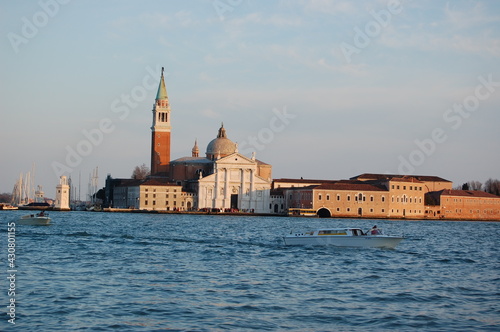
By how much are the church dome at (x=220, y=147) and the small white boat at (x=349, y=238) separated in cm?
6260

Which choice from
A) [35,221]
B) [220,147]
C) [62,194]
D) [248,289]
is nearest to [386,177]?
[220,147]

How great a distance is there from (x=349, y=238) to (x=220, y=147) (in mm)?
64198

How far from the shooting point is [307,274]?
780 inches

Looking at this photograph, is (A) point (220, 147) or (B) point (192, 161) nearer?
(B) point (192, 161)

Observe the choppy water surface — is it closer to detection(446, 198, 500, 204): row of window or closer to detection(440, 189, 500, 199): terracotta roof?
detection(446, 198, 500, 204): row of window

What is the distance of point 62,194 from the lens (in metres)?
87.5

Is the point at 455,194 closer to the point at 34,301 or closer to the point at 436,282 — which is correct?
the point at 436,282

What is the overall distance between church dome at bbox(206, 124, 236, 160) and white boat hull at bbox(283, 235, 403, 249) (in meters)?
62.6

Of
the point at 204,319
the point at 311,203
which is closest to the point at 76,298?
the point at 204,319

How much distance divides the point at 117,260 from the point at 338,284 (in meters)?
7.19

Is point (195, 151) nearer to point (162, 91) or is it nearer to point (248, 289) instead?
point (162, 91)

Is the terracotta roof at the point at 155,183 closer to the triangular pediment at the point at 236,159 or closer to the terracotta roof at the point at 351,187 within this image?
the triangular pediment at the point at 236,159

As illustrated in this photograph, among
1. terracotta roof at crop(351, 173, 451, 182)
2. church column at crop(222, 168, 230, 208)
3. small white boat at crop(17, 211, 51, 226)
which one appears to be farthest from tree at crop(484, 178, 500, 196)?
small white boat at crop(17, 211, 51, 226)

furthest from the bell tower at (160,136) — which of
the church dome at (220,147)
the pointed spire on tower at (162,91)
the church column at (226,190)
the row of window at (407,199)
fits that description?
the row of window at (407,199)
